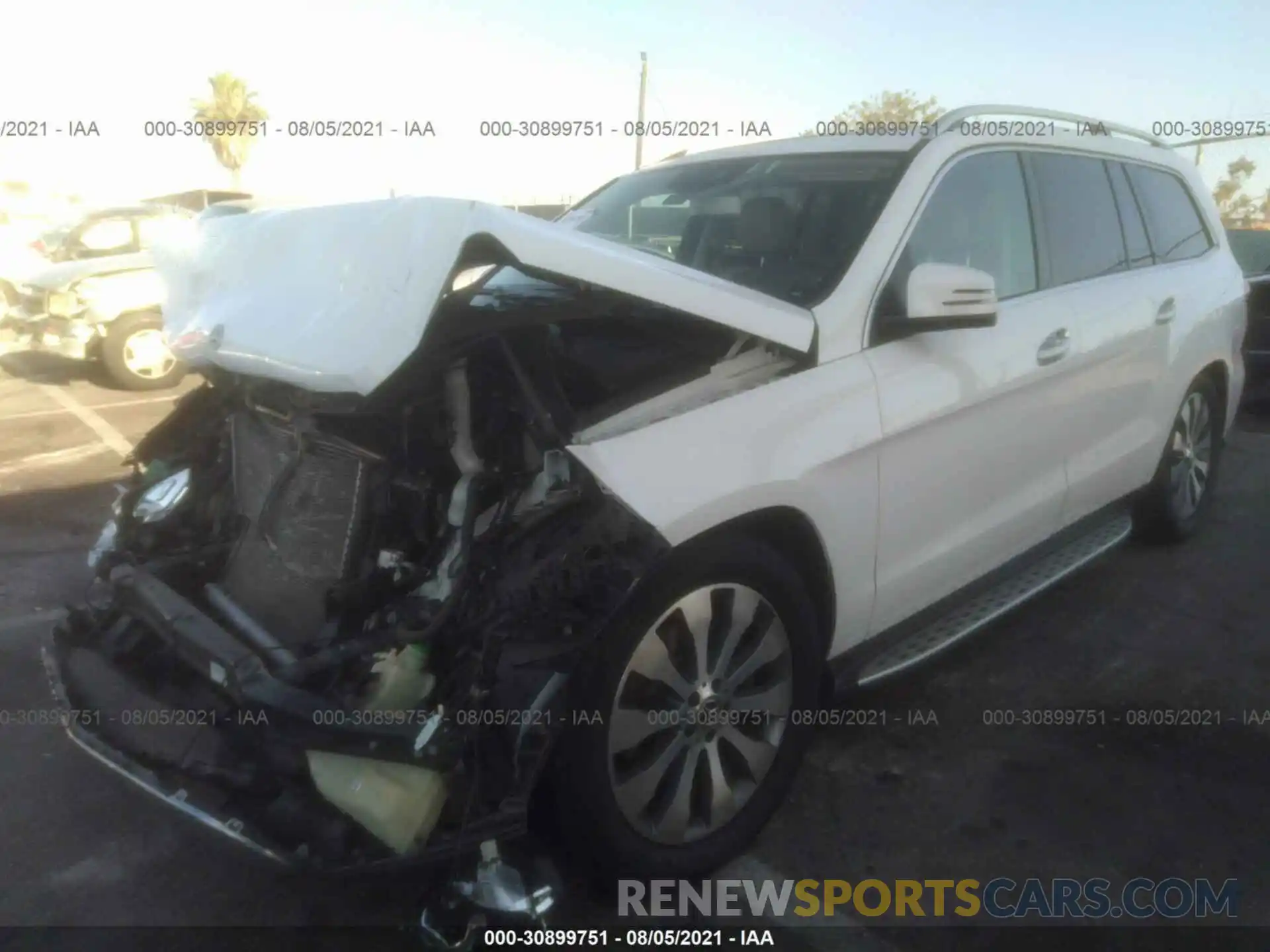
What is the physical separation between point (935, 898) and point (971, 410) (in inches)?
57.5

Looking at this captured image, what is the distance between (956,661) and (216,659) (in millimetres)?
2828

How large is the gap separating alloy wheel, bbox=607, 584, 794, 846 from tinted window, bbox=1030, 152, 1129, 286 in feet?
6.56

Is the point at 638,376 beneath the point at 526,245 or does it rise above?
beneath

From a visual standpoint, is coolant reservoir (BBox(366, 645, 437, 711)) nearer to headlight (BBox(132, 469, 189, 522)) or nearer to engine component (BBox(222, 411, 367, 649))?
engine component (BBox(222, 411, 367, 649))

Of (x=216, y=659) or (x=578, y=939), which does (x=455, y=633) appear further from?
(x=578, y=939)

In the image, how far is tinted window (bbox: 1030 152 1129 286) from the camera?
12.5 ft

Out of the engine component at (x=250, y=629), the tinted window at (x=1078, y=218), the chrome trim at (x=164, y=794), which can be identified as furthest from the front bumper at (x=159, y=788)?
the tinted window at (x=1078, y=218)

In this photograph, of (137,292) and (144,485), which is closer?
(144,485)

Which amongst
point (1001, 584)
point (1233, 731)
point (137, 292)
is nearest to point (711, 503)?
point (1001, 584)

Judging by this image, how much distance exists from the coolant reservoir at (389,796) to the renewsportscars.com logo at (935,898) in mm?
673

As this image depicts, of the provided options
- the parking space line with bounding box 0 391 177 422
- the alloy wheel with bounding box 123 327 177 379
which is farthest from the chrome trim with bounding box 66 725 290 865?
the alloy wheel with bounding box 123 327 177 379

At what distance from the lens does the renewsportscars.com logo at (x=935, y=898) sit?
263cm

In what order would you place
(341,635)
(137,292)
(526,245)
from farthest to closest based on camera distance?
(137,292) → (341,635) → (526,245)

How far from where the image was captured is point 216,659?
238 cm
